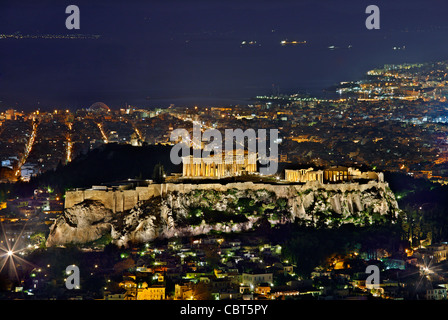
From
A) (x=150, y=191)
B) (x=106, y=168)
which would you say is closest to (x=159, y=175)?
(x=150, y=191)

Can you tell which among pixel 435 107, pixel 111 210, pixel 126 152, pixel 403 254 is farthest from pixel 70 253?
pixel 435 107

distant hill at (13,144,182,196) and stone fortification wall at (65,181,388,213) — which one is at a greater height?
distant hill at (13,144,182,196)

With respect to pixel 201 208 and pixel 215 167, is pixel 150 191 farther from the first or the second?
pixel 215 167

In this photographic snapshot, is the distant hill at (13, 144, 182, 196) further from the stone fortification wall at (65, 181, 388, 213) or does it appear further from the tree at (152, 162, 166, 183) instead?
the stone fortification wall at (65, 181, 388, 213)

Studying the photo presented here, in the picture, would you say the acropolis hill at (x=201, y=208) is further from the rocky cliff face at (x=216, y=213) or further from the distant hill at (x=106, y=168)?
the distant hill at (x=106, y=168)

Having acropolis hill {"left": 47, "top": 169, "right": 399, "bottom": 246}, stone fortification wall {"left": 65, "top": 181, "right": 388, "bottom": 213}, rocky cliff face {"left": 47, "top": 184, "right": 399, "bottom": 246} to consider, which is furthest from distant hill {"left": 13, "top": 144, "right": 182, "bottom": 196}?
rocky cliff face {"left": 47, "top": 184, "right": 399, "bottom": 246}

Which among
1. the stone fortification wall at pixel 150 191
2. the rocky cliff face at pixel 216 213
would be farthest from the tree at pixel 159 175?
the rocky cliff face at pixel 216 213
